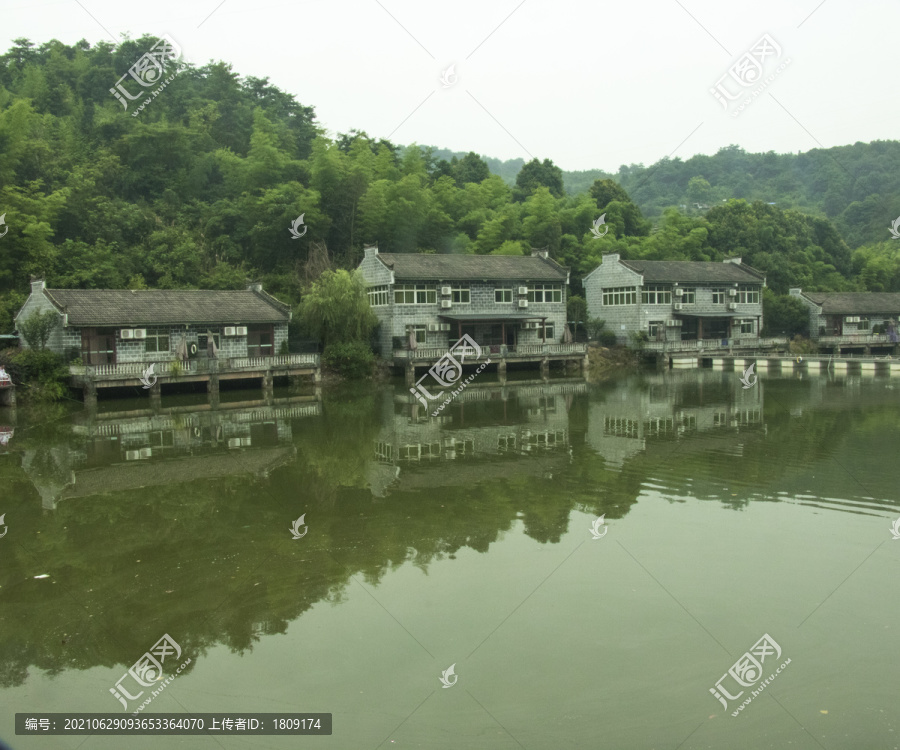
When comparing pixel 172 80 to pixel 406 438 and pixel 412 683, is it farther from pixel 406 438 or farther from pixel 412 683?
pixel 412 683

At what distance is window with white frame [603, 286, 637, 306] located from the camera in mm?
38625

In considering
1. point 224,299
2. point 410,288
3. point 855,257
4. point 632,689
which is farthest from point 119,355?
point 855,257

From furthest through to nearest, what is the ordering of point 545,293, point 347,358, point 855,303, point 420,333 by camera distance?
point 855,303, point 545,293, point 420,333, point 347,358

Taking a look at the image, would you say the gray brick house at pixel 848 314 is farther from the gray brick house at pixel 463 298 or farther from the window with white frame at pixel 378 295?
the window with white frame at pixel 378 295

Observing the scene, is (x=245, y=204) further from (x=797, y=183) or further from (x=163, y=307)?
(x=797, y=183)

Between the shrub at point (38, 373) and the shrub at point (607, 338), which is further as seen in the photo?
the shrub at point (607, 338)

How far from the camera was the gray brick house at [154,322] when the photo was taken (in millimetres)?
25406

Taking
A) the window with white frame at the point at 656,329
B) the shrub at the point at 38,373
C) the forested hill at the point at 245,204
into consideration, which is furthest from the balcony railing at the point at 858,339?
the shrub at the point at 38,373

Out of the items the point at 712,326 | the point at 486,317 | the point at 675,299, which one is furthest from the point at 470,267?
the point at 712,326

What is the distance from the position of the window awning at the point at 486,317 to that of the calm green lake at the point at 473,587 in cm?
1695

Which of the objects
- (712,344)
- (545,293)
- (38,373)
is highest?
(545,293)

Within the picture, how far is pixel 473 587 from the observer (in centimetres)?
862

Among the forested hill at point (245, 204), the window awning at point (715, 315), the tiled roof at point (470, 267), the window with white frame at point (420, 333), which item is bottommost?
the window with white frame at point (420, 333)

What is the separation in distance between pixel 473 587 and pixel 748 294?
3771 cm
